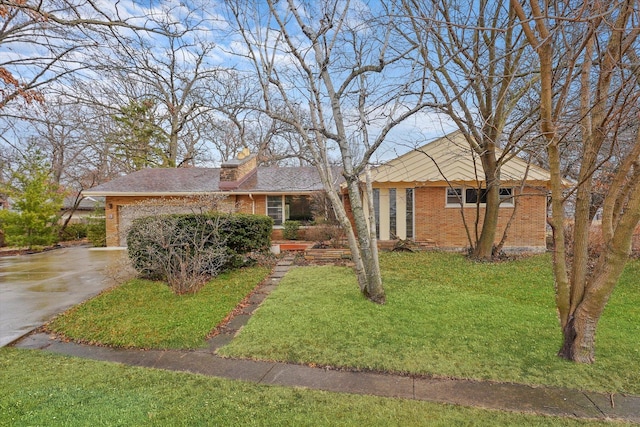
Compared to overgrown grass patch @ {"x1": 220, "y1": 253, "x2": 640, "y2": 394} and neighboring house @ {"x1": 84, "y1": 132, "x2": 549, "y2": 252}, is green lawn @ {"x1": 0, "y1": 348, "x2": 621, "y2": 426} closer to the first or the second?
overgrown grass patch @ {"x1": 220, "y1": 253, "x2": 640, "y2": 394}

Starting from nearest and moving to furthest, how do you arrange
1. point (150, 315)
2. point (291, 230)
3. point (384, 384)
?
point (384, 384), point (150, 315), point (291, 230)

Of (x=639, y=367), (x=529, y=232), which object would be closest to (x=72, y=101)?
(x=639, y=367)

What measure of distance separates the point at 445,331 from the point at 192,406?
11.5 ft

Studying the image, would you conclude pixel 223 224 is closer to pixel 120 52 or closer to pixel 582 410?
pixel 120 52

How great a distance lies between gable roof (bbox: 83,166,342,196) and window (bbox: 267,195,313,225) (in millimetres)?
585

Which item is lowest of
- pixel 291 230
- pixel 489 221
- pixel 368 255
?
pixel 291 230

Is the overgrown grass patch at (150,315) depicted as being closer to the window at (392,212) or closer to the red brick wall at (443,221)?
the window at (392,212)

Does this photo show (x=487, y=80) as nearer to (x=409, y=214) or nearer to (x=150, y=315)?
(x=409, y=214)

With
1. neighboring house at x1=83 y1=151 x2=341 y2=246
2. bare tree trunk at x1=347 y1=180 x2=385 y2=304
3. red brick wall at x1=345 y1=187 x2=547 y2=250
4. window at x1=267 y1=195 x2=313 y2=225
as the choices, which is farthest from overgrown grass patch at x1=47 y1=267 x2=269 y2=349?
window at x1=267 y1=195 x2=313 y2=225

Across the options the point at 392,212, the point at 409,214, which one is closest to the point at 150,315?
the point at 392,212

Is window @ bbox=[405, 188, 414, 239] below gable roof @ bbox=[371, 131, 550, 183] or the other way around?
below

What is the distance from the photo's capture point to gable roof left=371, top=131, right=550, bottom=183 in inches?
464

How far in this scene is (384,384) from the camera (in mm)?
3674

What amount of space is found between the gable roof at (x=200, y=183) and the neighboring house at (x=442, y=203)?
2.71 m
